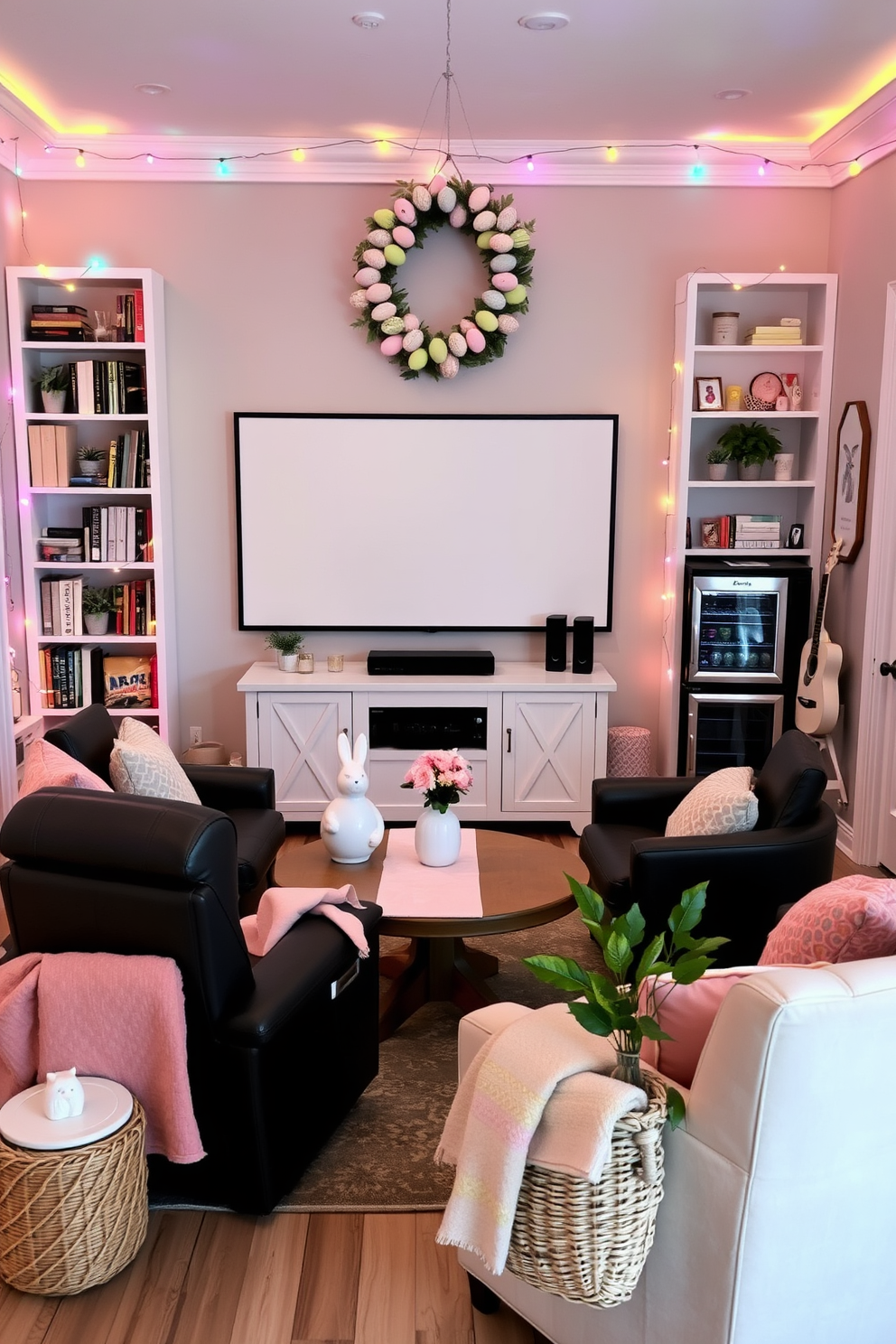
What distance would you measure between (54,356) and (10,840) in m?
3.50

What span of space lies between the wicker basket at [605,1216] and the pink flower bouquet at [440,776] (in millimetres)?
1663

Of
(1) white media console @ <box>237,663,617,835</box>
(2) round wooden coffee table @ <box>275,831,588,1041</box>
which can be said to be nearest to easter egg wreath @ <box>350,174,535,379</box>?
(1) white media console @ <box>237,663,617,835</box>

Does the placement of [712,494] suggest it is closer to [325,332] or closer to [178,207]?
[325,332]

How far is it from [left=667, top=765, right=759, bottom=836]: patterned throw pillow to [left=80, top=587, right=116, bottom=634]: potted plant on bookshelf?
2.88 m

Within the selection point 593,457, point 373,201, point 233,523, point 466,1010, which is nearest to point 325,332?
point 373,201

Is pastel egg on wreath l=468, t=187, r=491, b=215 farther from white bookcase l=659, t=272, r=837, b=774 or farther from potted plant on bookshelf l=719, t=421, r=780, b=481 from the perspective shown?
potted plant on bookshelf l=719, t=421, r=780, b=481

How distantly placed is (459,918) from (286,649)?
2451 mm

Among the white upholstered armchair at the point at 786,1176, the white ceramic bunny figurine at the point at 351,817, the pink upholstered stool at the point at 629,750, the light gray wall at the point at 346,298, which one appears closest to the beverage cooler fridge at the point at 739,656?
the pink upholstered stool at the point at 629,750

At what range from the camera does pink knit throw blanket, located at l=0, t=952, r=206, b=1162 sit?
7.57ft

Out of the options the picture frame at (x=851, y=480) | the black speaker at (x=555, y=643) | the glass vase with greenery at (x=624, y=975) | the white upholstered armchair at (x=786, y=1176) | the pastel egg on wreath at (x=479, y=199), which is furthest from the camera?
the black speaker at (x=555, y=643)

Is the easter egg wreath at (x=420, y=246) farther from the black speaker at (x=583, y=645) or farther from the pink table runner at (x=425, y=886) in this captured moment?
the pink table runner at (x=425, y=886)

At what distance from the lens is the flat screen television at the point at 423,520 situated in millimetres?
5367

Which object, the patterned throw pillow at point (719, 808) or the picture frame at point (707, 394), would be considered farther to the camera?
the picture frame at point (707, 394)

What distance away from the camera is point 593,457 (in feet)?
17.7
